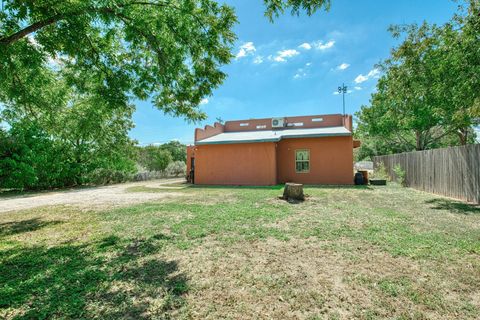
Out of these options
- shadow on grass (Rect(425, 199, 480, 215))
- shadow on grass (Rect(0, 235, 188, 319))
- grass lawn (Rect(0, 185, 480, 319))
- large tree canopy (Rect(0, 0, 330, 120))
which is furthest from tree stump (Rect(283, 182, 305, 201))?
shadow on grass (Rect(0, 235, 188, 319))

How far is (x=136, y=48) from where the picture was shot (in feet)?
18.6

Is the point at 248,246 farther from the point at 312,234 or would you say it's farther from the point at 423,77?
the point at 423,77

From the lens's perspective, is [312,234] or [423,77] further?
[423,77]

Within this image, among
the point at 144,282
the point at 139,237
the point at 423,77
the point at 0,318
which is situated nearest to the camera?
the point at 0,318

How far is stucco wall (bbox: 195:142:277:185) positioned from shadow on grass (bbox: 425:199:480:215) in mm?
8009

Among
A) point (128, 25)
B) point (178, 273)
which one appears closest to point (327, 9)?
point (128, 25)

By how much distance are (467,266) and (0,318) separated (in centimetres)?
547

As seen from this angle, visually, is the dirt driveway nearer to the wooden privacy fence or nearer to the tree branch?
the tree branch

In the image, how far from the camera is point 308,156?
1529cm

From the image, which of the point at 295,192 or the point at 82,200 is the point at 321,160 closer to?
the point at 295,192

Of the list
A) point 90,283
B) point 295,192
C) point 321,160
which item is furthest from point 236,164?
point 90,283

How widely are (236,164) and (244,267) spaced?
39.7ft

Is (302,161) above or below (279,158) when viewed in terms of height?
below

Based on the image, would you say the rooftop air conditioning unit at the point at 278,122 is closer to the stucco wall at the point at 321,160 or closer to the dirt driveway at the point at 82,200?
the stucco wall at the point at 321,160
